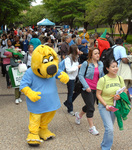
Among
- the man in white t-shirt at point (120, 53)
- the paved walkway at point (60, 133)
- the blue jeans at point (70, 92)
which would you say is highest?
the man in white t-shirt at point (120, 53)

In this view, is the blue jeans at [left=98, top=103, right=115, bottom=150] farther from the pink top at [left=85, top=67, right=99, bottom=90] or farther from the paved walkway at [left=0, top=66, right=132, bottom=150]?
the pink top at [left=85, top=67, right=99, bottom=90]

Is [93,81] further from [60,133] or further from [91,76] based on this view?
[60,133]

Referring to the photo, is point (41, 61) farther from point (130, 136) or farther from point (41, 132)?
point (130, 136)

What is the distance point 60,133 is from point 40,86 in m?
1.27

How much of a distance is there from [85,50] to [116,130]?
12.7 ft

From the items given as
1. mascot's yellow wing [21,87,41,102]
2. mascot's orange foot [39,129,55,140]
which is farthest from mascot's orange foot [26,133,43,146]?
mascot's yellow wing [21,87,41,102]

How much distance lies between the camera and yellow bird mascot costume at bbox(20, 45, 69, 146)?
425cm

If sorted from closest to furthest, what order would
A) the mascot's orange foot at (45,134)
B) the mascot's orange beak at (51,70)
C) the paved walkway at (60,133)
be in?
the mascot's orange beak at (51,70), the paved walkway at (60,133), the mascot's orange foot at (45,134)

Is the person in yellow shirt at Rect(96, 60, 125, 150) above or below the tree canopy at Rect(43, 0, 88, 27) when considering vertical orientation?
below

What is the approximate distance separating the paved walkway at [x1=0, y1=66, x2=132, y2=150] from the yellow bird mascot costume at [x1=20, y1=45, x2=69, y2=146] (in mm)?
392

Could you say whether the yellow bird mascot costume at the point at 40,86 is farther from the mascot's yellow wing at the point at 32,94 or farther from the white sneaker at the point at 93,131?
the white sneaker at the point at 93,131

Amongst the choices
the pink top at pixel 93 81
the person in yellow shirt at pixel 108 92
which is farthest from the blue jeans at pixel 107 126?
the pink top at pixel 93 81

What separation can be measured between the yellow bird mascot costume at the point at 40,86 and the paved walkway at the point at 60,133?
392mm

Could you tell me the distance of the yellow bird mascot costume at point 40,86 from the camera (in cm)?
425
